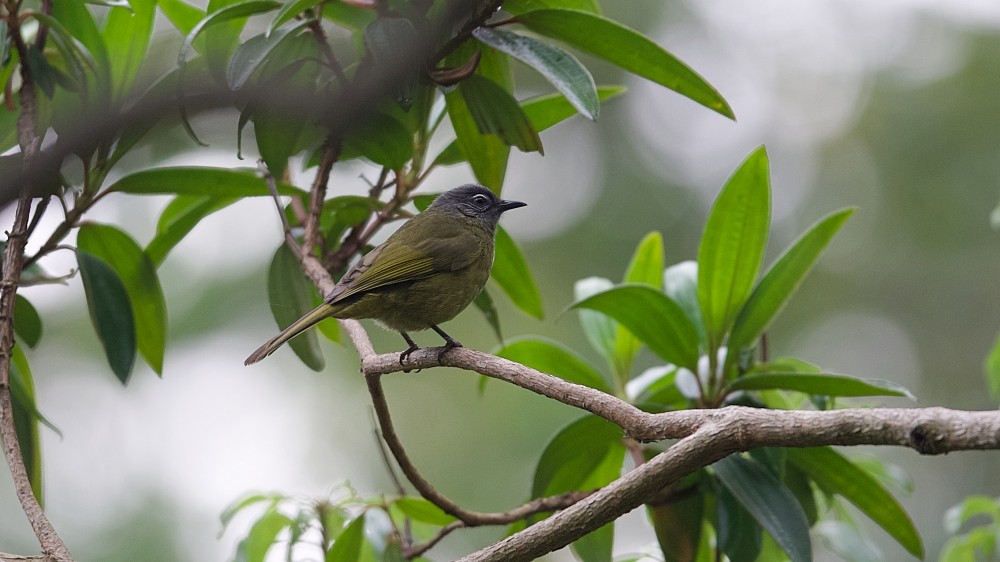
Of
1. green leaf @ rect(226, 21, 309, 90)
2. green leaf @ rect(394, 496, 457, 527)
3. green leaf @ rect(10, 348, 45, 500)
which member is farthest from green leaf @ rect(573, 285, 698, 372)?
green leaf @ rect(10, 348, 45, 500)

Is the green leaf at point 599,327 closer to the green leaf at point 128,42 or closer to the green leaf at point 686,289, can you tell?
the green leaf at point 686,289

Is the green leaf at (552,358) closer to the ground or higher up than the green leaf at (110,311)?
closer to the ground

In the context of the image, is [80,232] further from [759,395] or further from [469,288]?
[759,395]

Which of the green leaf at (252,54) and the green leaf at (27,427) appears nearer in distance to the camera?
the green leaf at (252,54)

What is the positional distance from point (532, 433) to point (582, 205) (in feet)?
9.74

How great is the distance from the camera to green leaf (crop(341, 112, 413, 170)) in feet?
8.14

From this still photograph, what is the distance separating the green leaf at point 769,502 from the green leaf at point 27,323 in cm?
194

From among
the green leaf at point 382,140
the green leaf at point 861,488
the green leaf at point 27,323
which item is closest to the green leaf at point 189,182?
the green leaf at point 382,140

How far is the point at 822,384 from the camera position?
7.41 feet

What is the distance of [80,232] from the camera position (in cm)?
272

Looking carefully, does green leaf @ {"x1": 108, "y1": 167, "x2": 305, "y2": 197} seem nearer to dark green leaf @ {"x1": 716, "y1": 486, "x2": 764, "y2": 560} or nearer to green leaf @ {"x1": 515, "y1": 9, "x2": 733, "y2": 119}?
green leaf @ {"x1": 515, "y1": 9, "x2": 733, "y2": 119}

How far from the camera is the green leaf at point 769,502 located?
86.0 inches

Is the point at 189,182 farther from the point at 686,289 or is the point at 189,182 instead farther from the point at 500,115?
the point at 686,289

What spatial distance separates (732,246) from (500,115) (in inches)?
29.4
